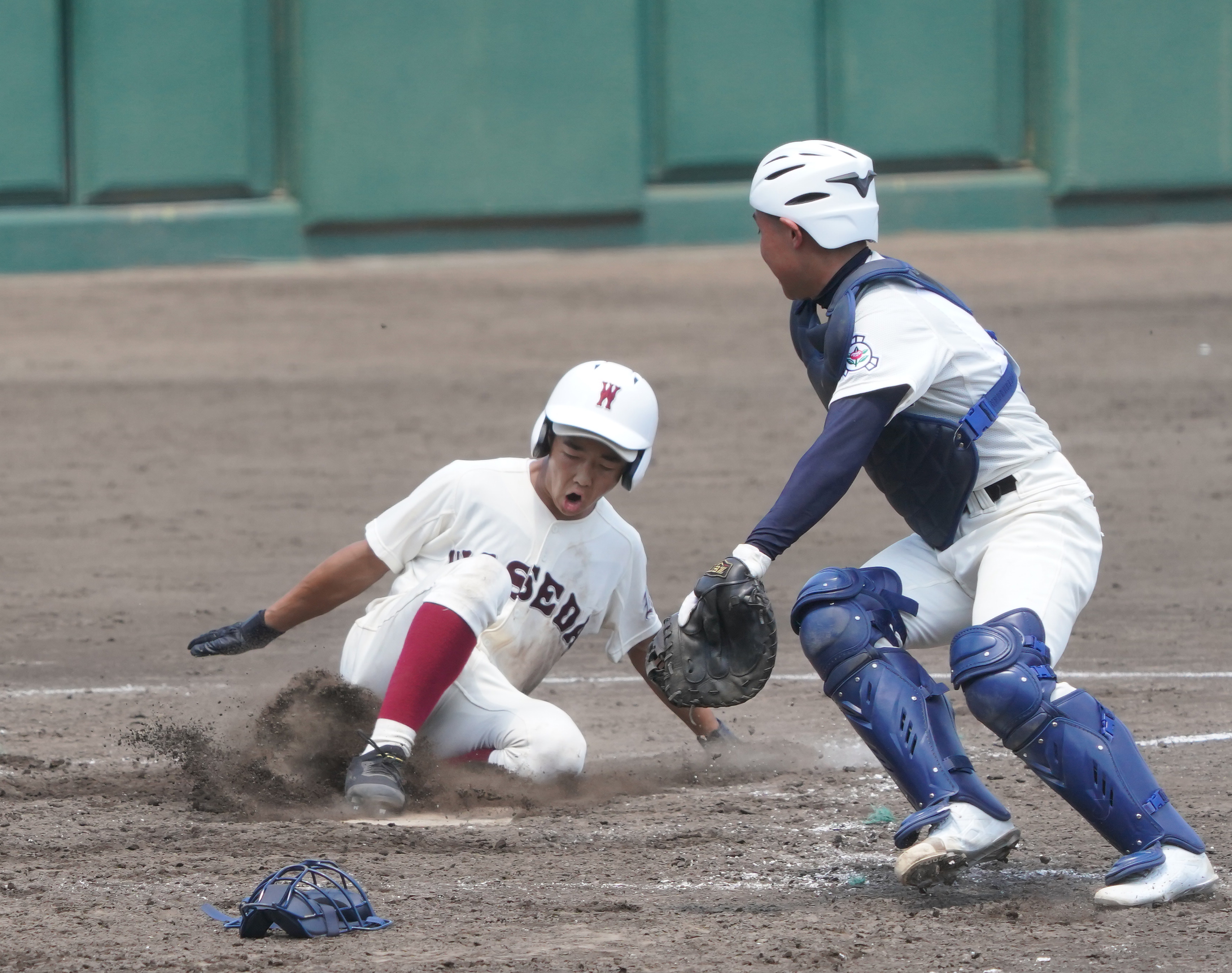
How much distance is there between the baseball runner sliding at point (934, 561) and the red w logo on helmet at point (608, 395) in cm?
54

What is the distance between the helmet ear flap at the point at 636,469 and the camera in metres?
4.57

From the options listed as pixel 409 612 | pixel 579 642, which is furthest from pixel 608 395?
pixel 579 642

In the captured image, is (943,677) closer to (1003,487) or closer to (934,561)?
(934,561)

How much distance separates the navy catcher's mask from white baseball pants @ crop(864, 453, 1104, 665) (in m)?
1.29

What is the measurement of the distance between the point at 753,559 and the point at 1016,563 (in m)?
0.58

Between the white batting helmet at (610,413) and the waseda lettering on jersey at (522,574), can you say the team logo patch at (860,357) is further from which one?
the waseda lettering on jersey at (522,574)

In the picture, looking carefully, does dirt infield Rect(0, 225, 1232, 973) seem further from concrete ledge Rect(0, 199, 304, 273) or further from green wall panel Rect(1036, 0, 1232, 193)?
green wall panel Rect(1036, 0, 1232, 193)

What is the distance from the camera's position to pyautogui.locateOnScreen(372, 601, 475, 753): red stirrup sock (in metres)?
4.38

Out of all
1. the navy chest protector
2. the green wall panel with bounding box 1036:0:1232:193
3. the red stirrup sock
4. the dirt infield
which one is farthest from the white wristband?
the green wall panel with bounding box 1036:0:1232:193

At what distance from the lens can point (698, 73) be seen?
1289 cm

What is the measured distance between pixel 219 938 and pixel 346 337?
8354mm

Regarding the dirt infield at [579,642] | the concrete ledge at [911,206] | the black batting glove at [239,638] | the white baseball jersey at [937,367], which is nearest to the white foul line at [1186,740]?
the dirt infield at [579,642]

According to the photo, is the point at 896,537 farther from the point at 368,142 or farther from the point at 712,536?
the point at 368,142

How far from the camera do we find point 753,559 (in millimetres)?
3643
